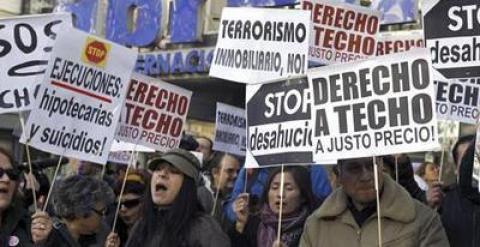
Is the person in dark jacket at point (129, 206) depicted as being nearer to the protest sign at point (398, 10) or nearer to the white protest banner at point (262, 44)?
the white protest banner at point (262, 44)

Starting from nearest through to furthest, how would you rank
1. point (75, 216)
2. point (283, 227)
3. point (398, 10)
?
point (75, 216)
point (283, 227)
point (398, 10)

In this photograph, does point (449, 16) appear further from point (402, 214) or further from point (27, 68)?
point (27, 68)

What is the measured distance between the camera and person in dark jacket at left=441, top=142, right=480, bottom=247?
4430 mm

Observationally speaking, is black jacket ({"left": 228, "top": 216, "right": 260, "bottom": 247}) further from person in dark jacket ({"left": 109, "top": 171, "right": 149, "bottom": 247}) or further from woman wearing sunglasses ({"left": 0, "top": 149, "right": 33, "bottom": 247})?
woman wearing sunglasses ({"left": 0, "top": 149, "right": 33, "bottom": 247})

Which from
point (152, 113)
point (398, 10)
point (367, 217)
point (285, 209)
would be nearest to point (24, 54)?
point (152, 113)

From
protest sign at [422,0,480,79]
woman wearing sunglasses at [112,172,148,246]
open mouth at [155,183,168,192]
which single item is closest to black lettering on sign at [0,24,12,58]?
woman wearing sunglasses at [112,172,148,246]

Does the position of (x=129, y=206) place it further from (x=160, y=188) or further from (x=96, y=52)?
(x=96, y=52)

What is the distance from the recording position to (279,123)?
5.01 m

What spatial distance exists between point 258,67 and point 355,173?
71.0 inches

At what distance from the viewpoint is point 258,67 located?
19.2 feet

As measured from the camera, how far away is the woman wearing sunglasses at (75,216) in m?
Answer: 4.62

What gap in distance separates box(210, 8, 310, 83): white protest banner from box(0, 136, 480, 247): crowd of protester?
2.70ft

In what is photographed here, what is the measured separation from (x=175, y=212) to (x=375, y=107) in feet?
3.97

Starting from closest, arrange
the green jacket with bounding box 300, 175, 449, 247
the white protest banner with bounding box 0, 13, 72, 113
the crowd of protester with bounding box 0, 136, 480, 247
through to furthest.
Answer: the green jacket with bounding box 300, 175, 449, 247 → the crowd of protester with bounding box 0, 136, 480, 247 → the white protest banner with bounding box 0, 13, 72, 113
